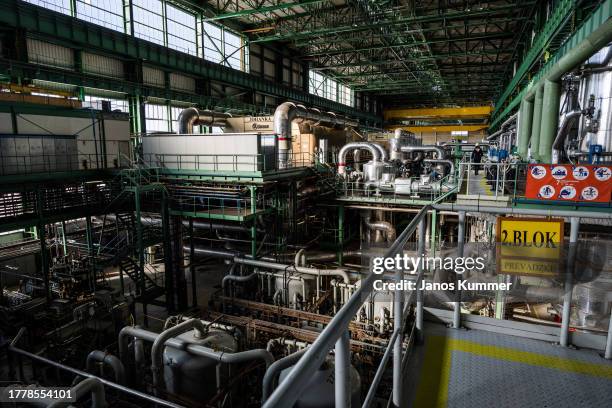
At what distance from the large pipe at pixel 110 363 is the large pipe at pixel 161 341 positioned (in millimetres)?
771

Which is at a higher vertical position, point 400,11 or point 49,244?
point 400,11

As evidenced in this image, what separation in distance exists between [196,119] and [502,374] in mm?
22167

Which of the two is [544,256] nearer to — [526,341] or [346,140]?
[526,341]

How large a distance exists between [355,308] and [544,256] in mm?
3821

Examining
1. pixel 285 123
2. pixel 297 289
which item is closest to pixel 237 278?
pixel 297 289

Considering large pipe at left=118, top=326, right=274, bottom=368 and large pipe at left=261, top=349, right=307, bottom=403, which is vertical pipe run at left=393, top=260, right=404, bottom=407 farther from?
large pipe at left=118, top=326, right=274, bottom=368

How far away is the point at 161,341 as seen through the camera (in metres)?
9.18

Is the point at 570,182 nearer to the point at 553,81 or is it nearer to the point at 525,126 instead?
the point at 553,81

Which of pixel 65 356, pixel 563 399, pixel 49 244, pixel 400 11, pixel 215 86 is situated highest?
pixel 400 11

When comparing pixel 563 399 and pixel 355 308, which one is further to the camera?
pixel 563 399

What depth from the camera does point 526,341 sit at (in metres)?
4.20

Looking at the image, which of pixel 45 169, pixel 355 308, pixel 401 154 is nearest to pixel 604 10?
pixel 355 308

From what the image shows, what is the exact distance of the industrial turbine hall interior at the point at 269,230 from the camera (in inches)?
159

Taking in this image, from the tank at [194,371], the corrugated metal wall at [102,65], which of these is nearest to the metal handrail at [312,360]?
the tank at [194,371]
